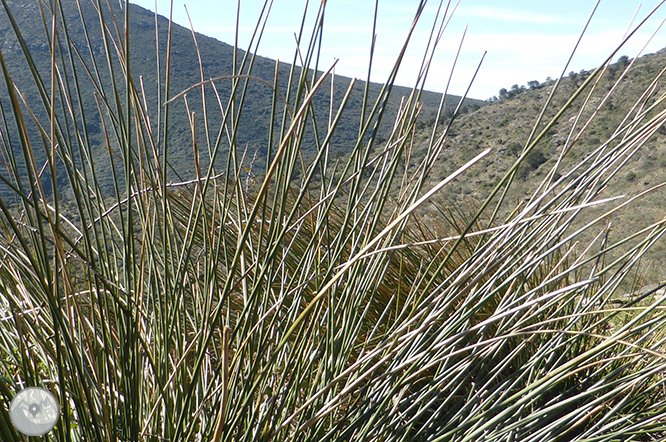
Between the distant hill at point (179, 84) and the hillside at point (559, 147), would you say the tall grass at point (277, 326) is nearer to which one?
the hillside at point (559, 147)

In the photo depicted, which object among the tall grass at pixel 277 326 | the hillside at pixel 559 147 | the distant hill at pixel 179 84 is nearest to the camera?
the tall grass at pixel 277 326

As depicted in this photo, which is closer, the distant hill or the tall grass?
the tall grass

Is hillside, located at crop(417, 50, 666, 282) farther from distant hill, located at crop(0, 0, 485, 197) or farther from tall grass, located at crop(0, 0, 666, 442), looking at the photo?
tall grass, located at crop(0, 0, 666, 442)

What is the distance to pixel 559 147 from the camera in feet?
27.1

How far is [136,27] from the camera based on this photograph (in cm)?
2975

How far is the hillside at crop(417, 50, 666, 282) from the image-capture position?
6863 millimetres

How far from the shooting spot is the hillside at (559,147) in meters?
6.86

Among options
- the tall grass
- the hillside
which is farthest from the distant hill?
the tall grass

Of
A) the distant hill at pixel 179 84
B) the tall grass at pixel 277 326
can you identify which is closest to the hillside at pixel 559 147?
the distant hill at pixel 179 84

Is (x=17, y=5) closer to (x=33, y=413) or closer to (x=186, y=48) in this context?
(x=186, y=48)

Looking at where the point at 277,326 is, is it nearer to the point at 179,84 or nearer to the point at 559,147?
the point at 559,147

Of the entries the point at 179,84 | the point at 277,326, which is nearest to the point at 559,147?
the point at 277,326

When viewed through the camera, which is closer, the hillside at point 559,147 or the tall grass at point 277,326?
the tall grass at point 277,326

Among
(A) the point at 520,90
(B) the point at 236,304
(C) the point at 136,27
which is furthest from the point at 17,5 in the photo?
(B) the point at 236,304
